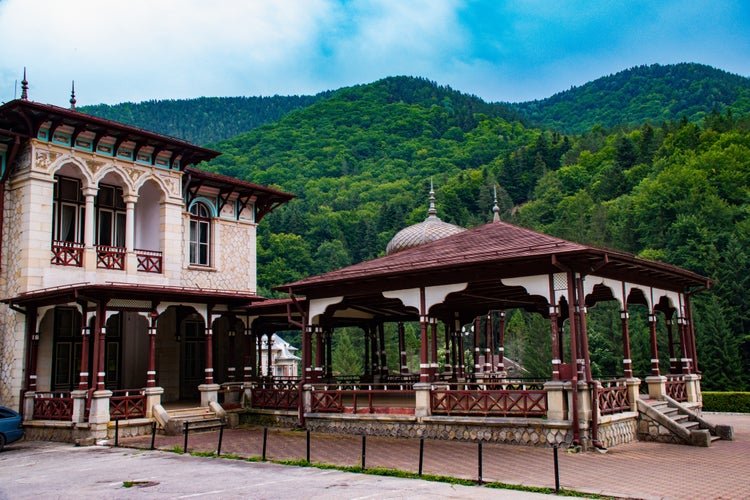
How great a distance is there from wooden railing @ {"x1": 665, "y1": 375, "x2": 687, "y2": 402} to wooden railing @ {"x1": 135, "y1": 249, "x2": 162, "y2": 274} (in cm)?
1592

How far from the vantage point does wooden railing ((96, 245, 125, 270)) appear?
21.4 m

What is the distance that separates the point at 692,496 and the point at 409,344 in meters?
56.0

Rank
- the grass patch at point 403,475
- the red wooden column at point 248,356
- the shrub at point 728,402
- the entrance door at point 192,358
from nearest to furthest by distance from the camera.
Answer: the grass patch at point 403,475
the red wooden column at point 248,356
the entrance door at point 192,358
the shrub at point 728,402

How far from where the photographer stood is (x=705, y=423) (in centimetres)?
1769

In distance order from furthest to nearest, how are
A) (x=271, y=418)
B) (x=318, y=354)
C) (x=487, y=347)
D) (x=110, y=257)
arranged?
(x=487, y=347) < (x=110, y=257) < (x=271, y=418) < (x=318, y=354)

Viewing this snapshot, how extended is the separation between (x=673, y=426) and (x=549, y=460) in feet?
15.4

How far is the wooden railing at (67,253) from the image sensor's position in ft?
67.1

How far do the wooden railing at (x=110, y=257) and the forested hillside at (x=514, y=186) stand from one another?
32478 mm

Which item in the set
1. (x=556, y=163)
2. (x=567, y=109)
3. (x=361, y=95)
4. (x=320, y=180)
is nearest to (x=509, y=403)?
(x=320, y=180)

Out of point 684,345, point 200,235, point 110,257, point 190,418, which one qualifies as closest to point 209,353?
point 190,418

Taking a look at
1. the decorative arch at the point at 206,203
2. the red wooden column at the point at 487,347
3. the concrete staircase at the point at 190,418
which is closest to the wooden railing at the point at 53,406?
the concrete staircase at the point at 190,418

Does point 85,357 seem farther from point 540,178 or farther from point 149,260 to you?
point 540,178

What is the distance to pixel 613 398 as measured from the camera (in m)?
16.3

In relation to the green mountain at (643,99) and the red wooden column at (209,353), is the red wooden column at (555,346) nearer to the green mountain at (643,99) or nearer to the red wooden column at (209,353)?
the red wooden column at (209,353)
